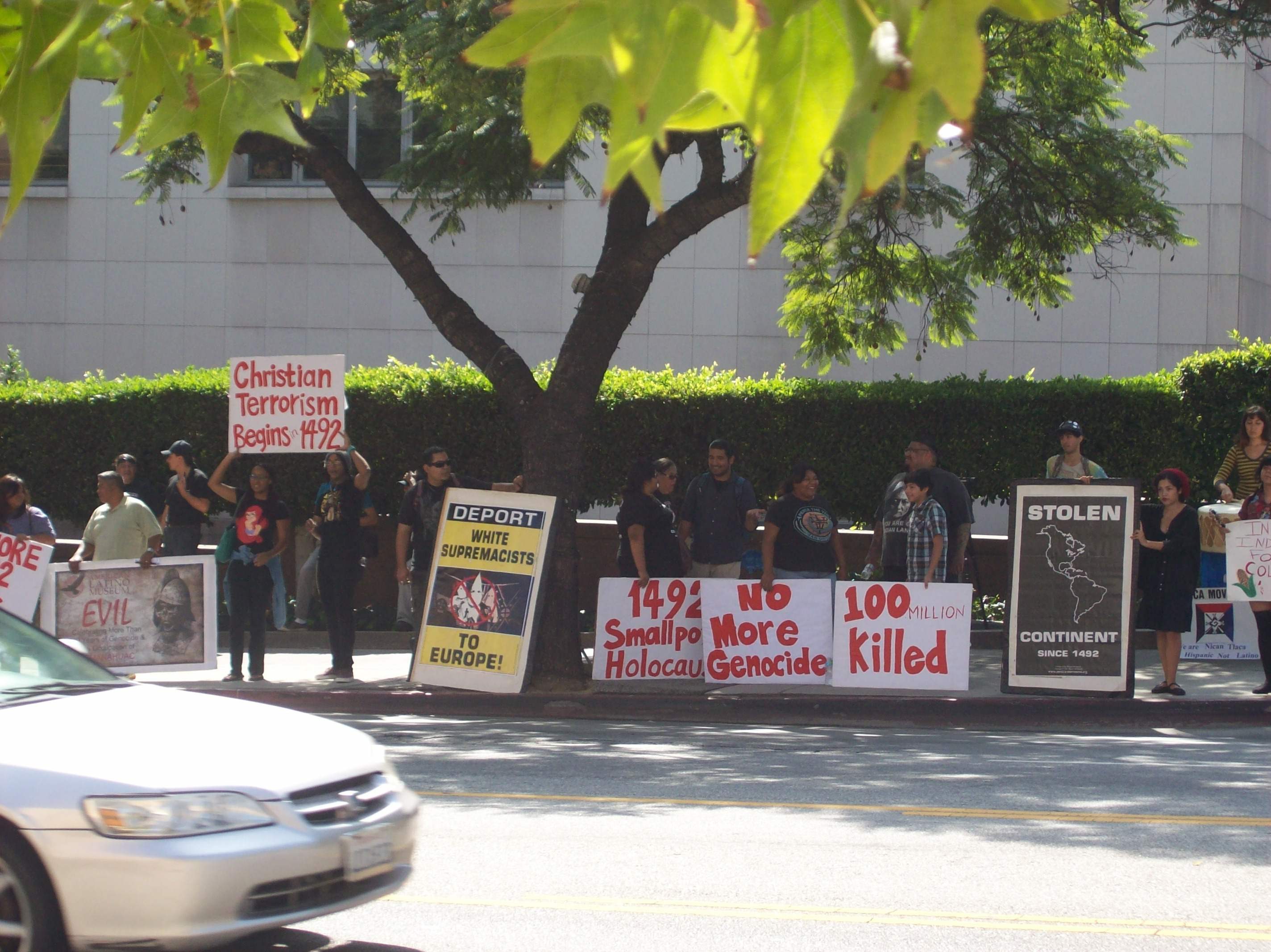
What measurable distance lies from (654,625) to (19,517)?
223 inches

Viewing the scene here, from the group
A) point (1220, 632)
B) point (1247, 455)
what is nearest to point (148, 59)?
point (1247, 455)

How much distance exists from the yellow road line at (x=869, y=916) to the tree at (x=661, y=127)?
2632 millimetres

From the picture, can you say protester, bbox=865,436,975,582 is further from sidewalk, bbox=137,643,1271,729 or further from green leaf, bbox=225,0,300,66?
green leaf, bbox=225,0,300,66

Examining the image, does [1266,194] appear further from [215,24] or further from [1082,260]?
[215,24]

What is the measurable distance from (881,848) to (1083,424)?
10.6 m

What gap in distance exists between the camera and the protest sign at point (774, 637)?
11.8 metres

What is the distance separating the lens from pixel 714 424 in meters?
16.6

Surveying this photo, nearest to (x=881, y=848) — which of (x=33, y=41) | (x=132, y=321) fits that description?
(x=33, y=41)

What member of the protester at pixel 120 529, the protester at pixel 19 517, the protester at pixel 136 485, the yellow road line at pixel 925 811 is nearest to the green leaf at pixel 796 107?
the yellow road line at pixel 925 811

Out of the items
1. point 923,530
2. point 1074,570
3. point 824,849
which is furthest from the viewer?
point 923,530

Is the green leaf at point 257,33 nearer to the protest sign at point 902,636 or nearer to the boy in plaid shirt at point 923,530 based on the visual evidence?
the protest sign at point 902,636

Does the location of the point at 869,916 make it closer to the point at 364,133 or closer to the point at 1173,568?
the point at 1173,568

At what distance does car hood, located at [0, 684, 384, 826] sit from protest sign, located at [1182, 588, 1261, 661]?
1056cm

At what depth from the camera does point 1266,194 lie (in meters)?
24.8
